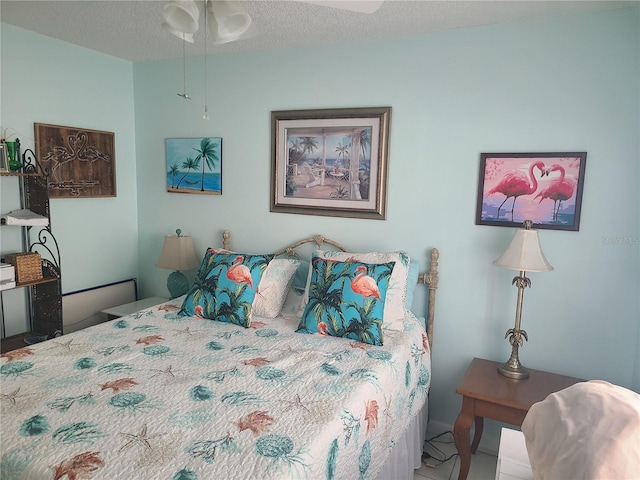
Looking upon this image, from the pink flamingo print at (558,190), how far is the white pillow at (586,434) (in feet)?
4.73

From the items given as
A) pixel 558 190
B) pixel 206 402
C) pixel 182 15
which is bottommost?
pixel 206 402

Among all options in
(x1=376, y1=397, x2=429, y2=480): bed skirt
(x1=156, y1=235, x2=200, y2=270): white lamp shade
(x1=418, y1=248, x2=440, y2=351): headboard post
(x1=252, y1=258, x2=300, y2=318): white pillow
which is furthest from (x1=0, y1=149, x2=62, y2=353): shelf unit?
(x1=418, y1=248, x2=440, y2=351): headboard post

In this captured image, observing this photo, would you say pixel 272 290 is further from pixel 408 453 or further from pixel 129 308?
pixel 129 308

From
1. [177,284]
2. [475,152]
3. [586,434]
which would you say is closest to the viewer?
[586,434]

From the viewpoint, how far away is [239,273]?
254cm

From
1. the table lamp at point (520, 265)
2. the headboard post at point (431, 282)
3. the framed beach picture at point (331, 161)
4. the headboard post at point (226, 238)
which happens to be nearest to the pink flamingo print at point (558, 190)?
the table lamp at point (520, 265)

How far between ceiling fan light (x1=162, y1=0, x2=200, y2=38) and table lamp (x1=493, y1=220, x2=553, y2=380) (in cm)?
177

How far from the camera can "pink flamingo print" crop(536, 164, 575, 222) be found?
2283mm

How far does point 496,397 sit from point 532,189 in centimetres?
111

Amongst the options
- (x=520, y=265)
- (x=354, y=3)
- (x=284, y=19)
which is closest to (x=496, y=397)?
(x=520, y=265)

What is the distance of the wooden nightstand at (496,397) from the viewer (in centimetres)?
205

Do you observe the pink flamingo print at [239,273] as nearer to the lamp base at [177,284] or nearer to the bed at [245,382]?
the bed at [245,382]

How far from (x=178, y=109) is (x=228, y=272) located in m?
1.57

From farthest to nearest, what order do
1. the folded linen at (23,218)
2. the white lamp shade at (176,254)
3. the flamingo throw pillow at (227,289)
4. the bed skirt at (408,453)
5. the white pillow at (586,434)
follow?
the white lamp shade at (176,254)
the folded linen at (23,218)
the flamingo throw pillow at (227,289)
the bed skirt at (408,453)
the white pillow at (586,434)
